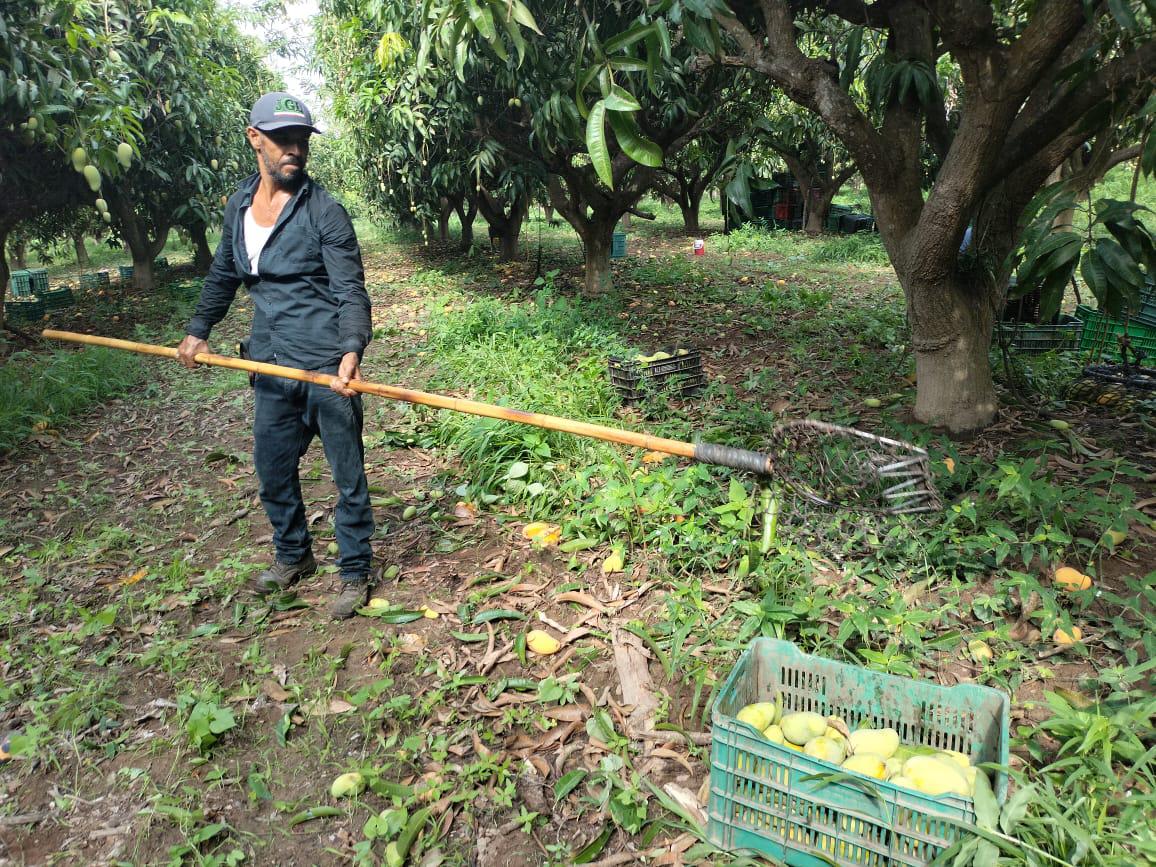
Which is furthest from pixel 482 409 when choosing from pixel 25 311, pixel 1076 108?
pixel 25 311

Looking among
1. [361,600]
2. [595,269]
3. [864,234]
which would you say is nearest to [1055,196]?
[361,600]

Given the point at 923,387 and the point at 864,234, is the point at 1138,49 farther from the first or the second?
the point at 864,234

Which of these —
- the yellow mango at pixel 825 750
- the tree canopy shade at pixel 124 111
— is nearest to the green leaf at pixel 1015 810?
the yellow mango at pixel 825 750

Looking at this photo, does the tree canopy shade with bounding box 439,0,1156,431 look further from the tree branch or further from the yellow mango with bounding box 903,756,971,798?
the yellow mango with bounding box 903,756,971,798

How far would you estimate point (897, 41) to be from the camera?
430 centimetres

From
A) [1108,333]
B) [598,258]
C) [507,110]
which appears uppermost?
[507,110]

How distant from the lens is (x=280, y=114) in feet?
9.57

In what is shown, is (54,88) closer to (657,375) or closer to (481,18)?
(657,375)

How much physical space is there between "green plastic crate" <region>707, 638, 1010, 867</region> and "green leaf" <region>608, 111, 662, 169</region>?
146 centimetres

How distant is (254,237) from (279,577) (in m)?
1.51

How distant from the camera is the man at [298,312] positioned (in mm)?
3002

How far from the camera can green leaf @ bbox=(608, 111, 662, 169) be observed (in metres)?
2.09

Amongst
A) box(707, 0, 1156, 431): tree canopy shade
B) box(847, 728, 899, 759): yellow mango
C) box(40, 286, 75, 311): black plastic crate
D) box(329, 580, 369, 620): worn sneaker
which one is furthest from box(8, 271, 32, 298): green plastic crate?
box(847, 728, 899, 759): yellow mango

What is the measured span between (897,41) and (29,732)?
523cm
